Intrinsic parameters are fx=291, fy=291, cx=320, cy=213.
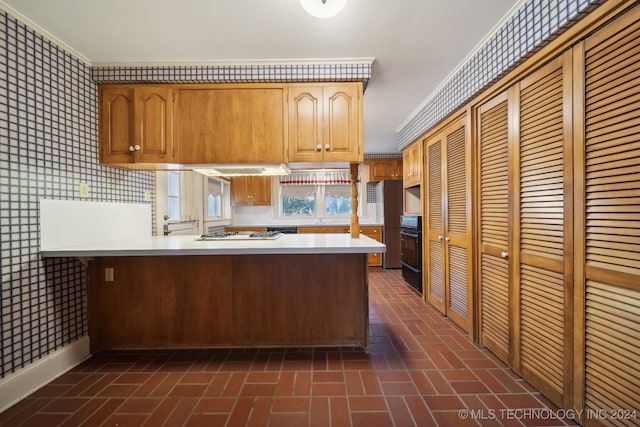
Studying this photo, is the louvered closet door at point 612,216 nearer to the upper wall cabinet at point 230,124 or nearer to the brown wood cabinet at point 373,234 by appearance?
the upper wall cabinet at point 230,124

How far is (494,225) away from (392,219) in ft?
10.7

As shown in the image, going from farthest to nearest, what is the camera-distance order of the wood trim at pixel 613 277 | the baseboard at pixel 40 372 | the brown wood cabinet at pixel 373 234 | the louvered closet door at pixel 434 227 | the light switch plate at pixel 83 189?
1. the brown wood cabinet at pixel 373 234
2. the louvered closet door at pixel 434 227
3. the light switch plate at pixel 83 189
4. the baseboard at pixel 40 372
5. the wood trim at pixel 613 277

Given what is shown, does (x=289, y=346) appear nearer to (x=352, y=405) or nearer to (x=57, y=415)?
(x=352, y=405)

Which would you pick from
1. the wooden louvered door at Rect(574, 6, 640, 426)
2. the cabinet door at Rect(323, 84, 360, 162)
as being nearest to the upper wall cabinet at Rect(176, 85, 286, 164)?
the cabinet door at Rect(323, 84, 360, 162)

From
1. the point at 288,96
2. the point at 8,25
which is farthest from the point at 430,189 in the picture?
the point at 8,25

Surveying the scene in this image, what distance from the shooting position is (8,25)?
170 centimetres

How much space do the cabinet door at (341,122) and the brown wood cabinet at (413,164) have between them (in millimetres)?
1481

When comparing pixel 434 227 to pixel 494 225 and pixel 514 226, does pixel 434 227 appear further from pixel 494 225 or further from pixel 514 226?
pixel 514 226

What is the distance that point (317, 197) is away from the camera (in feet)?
20.2

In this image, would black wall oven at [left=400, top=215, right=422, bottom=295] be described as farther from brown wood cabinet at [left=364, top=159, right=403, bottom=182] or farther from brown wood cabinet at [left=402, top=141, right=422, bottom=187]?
brown wood cabinet at [left=364, top=159, right=403, bottom=182]

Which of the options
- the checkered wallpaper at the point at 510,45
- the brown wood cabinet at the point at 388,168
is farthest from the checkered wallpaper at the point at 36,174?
the brown wood cabinet at the point at 388,168

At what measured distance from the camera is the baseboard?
1.65 meters

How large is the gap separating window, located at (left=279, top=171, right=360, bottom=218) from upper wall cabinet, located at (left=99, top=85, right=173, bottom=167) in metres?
3.72

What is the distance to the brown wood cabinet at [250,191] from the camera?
5.61 m
